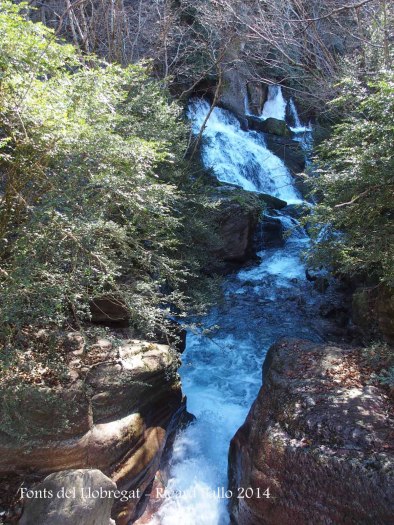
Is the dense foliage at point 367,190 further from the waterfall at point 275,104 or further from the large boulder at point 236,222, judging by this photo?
the waterfall at point 275,104

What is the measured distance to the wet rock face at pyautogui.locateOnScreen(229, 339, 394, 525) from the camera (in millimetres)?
3229

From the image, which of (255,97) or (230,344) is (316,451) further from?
(255,97)

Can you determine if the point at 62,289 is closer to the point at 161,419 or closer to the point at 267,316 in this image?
the point at 161,419

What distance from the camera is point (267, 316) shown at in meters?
8.84

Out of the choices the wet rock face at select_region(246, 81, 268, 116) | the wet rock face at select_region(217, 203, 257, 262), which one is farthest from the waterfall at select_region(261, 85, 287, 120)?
the wet rock face at select_region(217, 203, 257, 262)

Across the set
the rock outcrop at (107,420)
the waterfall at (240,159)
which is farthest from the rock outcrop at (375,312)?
the waterfall at (240,159)

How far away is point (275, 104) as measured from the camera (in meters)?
19.1

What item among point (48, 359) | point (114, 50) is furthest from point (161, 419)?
point (114, 50)

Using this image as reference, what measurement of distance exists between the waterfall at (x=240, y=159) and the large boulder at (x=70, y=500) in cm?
1108

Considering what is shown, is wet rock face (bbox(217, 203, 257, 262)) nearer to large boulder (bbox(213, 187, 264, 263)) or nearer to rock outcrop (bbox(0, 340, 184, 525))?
large boulder (bbox(213, 187, 264, 263))

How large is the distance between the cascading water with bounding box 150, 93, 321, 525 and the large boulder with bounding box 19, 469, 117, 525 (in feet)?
5.07

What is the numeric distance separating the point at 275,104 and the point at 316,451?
18617 millimetres

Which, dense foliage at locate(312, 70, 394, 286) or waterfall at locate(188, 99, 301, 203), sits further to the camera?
waterfall at locate(188, 99, 301, 203)

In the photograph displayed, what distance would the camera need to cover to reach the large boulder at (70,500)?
304 cm
